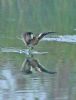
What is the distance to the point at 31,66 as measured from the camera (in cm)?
786

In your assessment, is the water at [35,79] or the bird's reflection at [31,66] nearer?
the water at [35,79]

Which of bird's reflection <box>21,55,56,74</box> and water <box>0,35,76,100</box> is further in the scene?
bird's reflection <box>21,55,56,74</box>

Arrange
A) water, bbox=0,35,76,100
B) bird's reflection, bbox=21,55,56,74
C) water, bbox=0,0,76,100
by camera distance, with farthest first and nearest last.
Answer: bird's reflection, bbox=21,55,56,74, water, bbox=0,0,76,100, water, bbox=0,35,76,100

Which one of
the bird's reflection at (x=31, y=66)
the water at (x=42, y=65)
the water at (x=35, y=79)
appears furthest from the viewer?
the bird's reflection at (x=31, y=66)

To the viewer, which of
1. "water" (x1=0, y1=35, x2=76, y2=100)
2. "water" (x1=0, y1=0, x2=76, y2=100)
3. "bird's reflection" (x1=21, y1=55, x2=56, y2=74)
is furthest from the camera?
"bird's reflection" (x1=21, y1=55, x2=56, y2=74)

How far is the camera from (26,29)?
41.6 ft

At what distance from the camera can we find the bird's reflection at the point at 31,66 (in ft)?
24.8

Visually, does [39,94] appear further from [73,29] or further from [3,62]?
[73,29]

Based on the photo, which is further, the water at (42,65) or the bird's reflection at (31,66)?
the bird's reflection at (31,66)

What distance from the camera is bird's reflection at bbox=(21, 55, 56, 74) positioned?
7.56 meters

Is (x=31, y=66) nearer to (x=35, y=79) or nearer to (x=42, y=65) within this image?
(x=42, y=65)

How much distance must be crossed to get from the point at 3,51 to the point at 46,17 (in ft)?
25.1

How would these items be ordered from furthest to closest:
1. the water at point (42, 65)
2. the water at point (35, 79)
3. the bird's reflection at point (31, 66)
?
the bird's reflection at point (31, 66), the water at point (42, 65), the water at point (35, 79)

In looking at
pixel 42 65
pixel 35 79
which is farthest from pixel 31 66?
pixel 35 79
